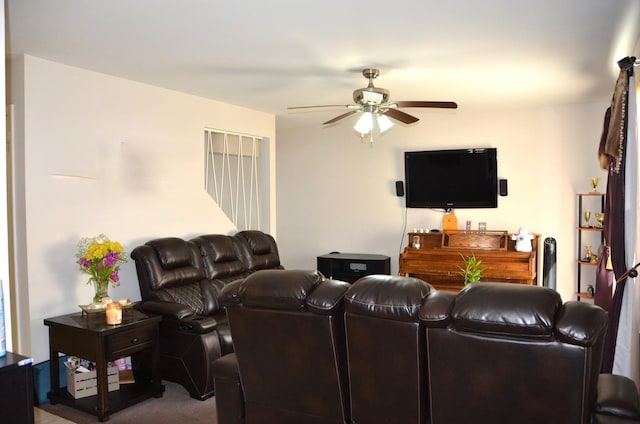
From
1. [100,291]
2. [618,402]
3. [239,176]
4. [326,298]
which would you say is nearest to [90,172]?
[100,291]

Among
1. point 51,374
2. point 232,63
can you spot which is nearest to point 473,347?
point 232,63

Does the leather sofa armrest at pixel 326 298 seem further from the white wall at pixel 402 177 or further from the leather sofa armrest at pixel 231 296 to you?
the white wall at pixel 402 177

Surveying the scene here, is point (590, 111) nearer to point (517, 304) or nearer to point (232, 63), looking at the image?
point (232, 63)

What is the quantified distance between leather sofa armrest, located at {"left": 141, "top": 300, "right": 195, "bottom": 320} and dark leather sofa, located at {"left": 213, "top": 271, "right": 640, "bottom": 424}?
1580mm

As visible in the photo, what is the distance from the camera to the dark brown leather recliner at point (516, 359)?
165 centimetres

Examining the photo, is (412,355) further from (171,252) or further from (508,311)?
(171,252)

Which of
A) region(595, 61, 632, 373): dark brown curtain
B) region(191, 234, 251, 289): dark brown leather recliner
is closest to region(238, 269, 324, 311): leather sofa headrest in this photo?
region(595, 61, 632, 373): dark brown curtain

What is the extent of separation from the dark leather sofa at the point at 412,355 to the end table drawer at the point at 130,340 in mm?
1462

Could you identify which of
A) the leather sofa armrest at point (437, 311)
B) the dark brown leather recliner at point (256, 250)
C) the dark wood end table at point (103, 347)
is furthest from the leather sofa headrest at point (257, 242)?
the leather sofa armrest at point (437, 311)

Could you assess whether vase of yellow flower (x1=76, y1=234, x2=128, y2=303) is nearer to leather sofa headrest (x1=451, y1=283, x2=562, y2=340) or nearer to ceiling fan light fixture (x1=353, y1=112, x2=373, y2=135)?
ceiling fan light fixture (x1=353, y1=112, x2=373, y2=135)

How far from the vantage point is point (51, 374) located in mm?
3807

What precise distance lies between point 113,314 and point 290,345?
6.63 ft

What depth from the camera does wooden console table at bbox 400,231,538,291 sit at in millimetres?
5750

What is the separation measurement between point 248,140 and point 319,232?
6.26ft
